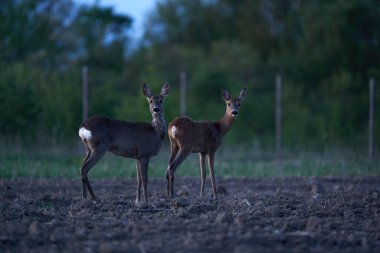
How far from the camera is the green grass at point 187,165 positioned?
53.0ft

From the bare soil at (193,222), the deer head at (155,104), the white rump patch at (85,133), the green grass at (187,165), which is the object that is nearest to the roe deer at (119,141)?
the white rump patch at (85,133)

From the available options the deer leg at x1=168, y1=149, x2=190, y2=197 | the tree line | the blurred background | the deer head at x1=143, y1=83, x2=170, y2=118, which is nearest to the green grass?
the blurred background

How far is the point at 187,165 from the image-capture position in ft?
59.9

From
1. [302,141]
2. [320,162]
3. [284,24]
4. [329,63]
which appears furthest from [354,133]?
[284,24]

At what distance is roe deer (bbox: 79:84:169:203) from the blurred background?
17.7ft

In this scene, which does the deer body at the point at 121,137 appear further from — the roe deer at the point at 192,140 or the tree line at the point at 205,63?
the tree line at the point at 205,63

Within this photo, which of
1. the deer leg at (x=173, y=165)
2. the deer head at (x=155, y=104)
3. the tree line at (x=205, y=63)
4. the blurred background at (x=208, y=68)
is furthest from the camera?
the tree line at (x=205, y=63)

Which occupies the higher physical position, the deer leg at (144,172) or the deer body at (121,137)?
the deer body at (121,137)

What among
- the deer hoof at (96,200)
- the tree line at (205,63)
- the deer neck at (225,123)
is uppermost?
the tree line at (205,63)

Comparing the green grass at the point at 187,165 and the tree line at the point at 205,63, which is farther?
the tree line at the point at 205,63

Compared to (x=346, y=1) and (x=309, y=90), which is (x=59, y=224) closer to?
(x=309, y=90)

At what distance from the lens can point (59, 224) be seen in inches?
350

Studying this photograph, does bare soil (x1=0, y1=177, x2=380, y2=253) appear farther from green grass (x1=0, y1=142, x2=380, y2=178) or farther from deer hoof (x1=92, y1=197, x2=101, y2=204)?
green grass (x1=0, y1=142, x2=380, y2=178)

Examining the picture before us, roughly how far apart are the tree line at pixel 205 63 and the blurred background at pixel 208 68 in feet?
0.17
